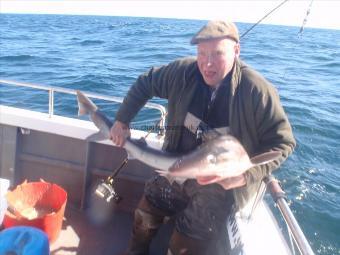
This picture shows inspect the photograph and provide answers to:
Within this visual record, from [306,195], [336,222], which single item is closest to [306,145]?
[306,195]

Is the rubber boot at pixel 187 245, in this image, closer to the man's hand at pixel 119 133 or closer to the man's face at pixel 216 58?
the man's hand at pixel 119 133

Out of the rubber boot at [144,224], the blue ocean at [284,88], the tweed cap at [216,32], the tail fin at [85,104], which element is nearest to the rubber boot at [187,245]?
the rubber boot at [144,224]

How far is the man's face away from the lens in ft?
9.85

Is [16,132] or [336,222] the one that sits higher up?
[16,132]

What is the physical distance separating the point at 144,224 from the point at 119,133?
1015 millimetres

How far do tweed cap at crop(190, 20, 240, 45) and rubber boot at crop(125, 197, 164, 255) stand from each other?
175cm

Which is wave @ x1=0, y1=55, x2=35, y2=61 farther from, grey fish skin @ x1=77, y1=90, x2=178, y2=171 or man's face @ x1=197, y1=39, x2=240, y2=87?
man's face @ x1=197, y1=39, x2=240, y2=87

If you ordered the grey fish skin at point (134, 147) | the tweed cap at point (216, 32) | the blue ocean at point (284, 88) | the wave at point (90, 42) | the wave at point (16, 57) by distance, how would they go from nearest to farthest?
the tweed cap at point (216, 32)
the grey fish skin at point (134, 147)
the blue ocean at point (284, 88)
the wave at point (16, 57)
the wave at point (90, 42)

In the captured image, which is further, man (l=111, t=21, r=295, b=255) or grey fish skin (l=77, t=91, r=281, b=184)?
man (l=111, t=21, r=295, b=255)

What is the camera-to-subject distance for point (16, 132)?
185 inches

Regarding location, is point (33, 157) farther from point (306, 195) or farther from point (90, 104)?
point (306, 195)

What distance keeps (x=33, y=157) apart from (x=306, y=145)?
281 inches

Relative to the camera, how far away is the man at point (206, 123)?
9.78 ft

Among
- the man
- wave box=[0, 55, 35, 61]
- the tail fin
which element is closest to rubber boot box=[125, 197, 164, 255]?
the man
